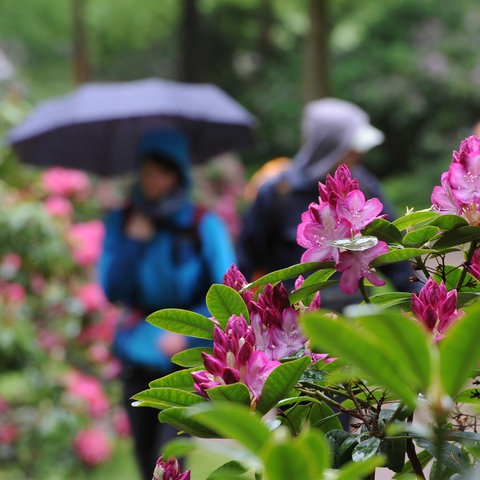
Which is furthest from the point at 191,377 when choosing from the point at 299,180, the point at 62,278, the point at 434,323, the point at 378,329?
the point at 62,278

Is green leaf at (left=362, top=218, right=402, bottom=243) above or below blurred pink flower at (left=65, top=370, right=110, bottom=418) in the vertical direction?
below

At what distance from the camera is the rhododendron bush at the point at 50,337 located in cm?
526

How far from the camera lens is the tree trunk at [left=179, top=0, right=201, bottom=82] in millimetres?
15258

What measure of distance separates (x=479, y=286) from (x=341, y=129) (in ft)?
10.9

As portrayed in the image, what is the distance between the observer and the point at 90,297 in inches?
233

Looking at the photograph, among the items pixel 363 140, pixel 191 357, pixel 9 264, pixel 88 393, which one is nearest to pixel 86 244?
pixel 9 264

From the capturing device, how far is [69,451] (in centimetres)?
585

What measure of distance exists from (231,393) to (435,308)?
0.22 m

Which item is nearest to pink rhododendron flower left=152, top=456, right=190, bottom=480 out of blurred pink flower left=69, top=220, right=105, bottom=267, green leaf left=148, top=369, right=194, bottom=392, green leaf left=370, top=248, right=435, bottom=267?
green leaf left=148, top=369, right=194, bottom=392

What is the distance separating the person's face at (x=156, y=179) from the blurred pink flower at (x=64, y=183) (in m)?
1.46

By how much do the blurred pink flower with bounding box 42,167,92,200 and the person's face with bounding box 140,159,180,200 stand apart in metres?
1.46

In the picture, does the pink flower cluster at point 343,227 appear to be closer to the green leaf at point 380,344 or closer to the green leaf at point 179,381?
the green leaf at point 179,381

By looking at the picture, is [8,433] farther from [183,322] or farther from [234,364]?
[234,364]

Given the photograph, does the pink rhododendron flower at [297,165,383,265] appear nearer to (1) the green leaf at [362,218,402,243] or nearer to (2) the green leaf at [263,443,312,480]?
(1) the green leaf at [362,218,402,243]
